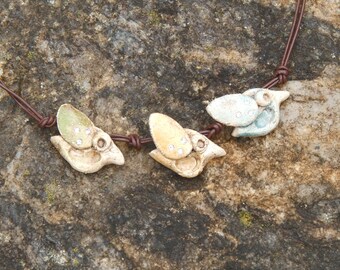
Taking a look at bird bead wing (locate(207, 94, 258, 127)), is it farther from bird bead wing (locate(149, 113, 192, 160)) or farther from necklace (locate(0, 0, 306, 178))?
bird bead wing (locate(149, 113, 192, 160))

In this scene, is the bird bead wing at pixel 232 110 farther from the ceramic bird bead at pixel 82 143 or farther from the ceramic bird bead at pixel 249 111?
the ceramic bird bead at pixel 82 143

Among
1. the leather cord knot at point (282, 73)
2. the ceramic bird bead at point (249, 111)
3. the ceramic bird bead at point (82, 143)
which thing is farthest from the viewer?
the leather cord knot at point (282, 73)

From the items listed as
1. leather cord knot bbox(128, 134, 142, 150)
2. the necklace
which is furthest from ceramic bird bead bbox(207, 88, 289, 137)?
leather cord knot bbox(128, 134, 142, 150)

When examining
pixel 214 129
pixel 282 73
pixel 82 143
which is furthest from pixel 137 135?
pixel 282 73

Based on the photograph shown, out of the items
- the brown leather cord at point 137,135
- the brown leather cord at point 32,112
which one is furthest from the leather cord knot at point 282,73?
the brown leather cord at point 32,112

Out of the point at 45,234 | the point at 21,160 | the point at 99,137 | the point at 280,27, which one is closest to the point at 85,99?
the point at 99,137

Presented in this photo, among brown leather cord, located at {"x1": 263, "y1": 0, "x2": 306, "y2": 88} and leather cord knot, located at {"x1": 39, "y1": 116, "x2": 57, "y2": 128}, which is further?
brown leather cord, located at {"x1": 263, "y1": 0, "x2": 306, "y2": 88}

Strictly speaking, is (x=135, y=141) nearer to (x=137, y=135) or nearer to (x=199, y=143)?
(x=137, y=135)
